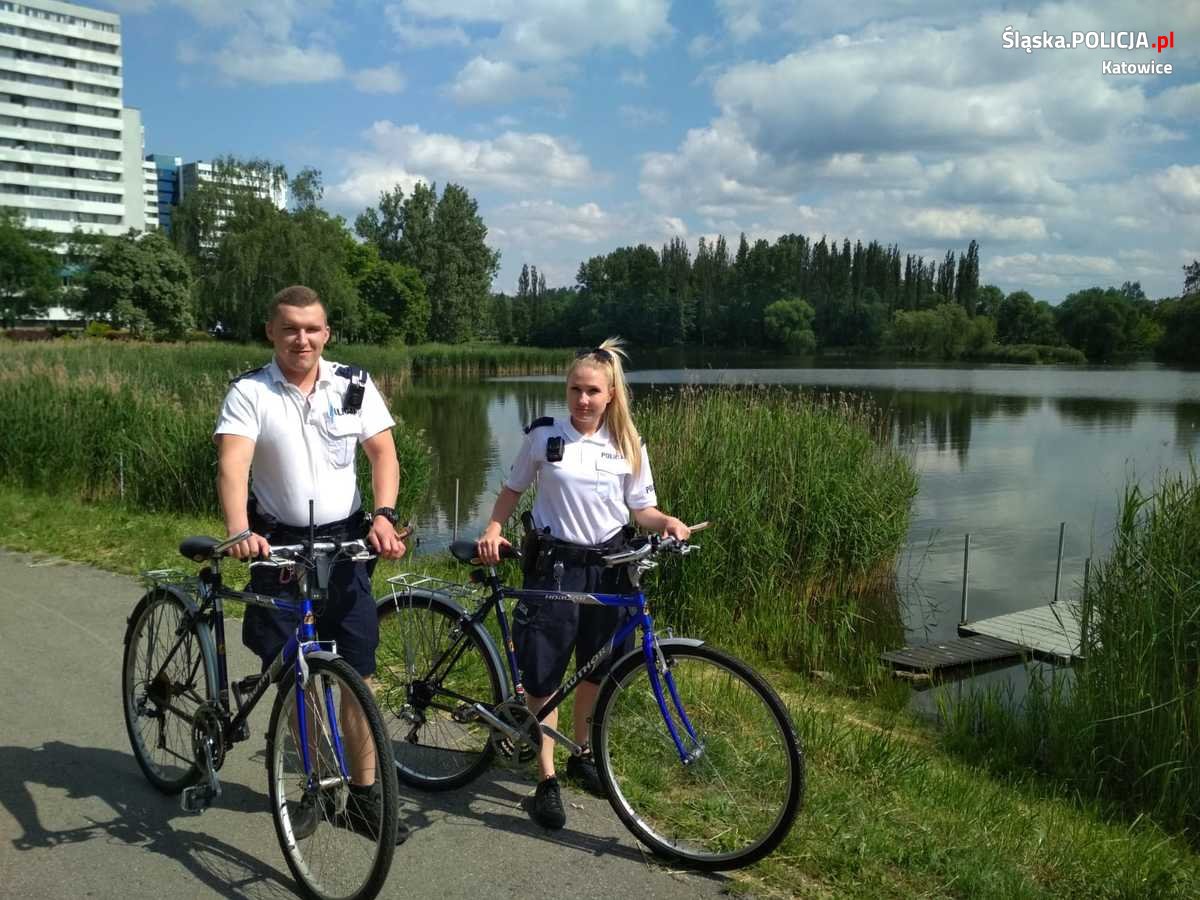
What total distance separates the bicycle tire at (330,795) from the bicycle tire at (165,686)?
629mm

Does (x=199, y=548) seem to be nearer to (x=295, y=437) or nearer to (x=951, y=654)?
(x=295, y=437)

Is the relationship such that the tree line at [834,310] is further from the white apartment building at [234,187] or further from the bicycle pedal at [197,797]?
the bicycle pedal at [197,797]

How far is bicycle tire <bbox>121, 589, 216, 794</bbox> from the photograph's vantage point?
150 inches

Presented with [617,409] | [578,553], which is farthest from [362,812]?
[617,409]

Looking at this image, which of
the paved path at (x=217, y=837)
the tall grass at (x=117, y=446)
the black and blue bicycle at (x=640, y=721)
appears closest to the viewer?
the paved path at (x=217, y=837)

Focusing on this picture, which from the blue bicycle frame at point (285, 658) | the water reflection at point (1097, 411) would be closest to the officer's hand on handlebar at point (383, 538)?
the blue bicycle frame at point (285, 658)

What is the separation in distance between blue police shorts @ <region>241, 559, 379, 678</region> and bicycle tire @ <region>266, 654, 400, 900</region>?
305mm

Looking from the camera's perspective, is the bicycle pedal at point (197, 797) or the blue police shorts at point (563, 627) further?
the blue police shorts at point (563, 627)

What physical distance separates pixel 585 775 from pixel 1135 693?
153 inches

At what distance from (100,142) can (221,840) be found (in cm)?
12893

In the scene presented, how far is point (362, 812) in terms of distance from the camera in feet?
10.1

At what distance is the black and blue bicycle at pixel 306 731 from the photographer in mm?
3016

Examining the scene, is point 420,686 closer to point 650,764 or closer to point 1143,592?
point 650,764

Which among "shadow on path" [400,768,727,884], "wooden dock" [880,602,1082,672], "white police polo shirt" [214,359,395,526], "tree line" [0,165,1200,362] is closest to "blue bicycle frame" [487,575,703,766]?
"shadow on path" [400,768,727,884]
